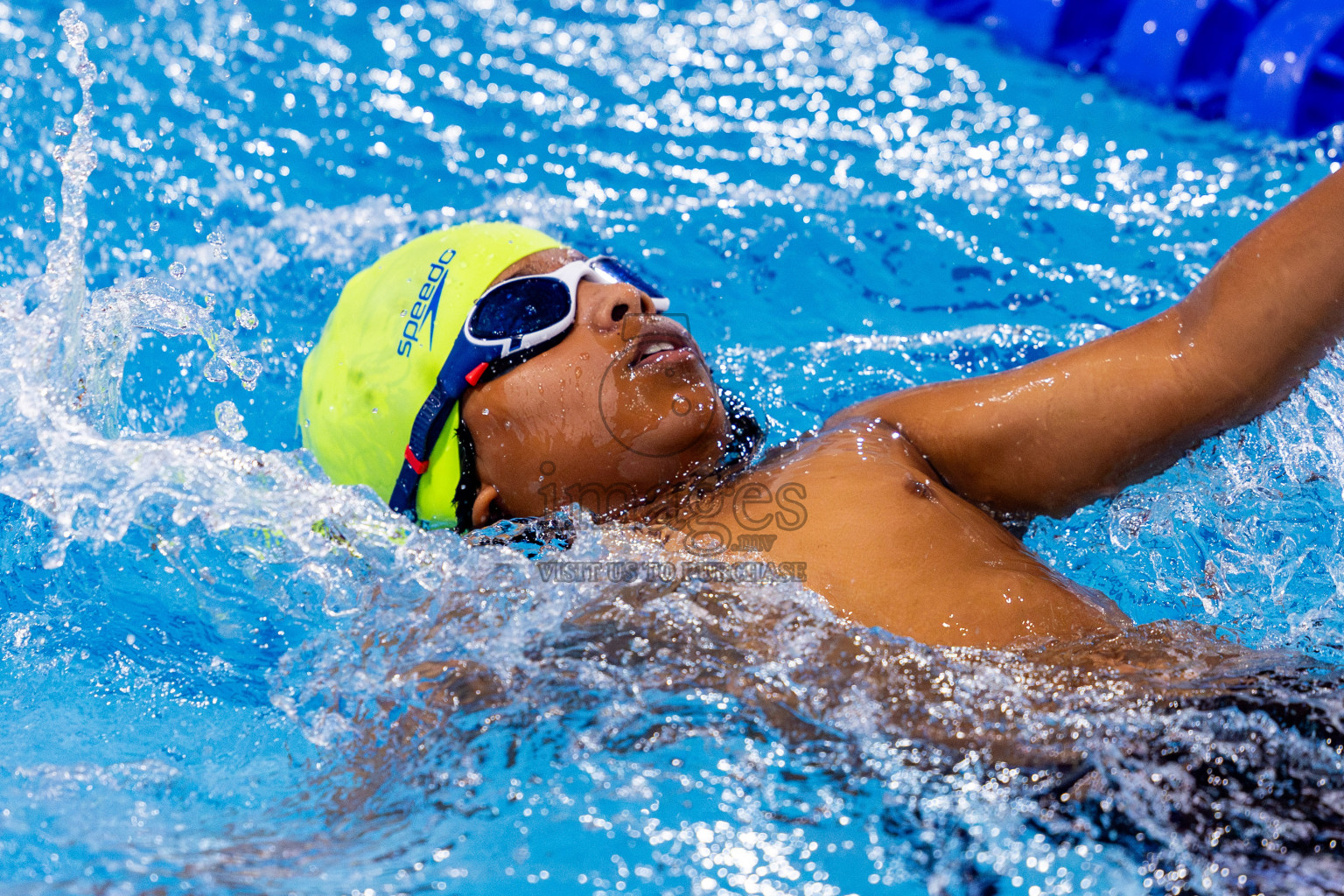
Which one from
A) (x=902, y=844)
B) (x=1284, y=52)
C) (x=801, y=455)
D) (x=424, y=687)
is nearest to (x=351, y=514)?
(x=424, y=687)

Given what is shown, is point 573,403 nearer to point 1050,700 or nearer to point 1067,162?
point 1050,700

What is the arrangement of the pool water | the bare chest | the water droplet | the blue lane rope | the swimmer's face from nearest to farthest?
the pool water < the bare chest < the swimmer's face < the water droplet < the blue lane rope

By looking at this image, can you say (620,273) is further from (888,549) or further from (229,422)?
(229,422)

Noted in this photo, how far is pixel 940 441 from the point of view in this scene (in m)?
2.42

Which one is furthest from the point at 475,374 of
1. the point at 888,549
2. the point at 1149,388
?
the point at 1149,388

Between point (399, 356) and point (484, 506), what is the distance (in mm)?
353

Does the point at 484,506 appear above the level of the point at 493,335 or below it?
below

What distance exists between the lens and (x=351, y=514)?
86.7 inches

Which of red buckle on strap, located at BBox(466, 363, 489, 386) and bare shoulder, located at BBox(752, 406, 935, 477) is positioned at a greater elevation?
red buckle on strap, located at BBox(466, 363, 489, 386)

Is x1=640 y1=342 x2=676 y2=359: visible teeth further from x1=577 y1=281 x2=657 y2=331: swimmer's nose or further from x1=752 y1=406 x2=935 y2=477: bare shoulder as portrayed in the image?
x1=752 y1=406 x2=935 y2=477: bare shoulder

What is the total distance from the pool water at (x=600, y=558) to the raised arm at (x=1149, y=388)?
7.2 inches

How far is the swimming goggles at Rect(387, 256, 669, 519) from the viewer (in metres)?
2.24

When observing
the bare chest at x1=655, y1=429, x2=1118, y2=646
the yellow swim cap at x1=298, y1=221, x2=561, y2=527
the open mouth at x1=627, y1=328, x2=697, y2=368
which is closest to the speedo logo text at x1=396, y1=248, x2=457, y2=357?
the yellow swim cap at x1=298, y1=221, x2=561, y2=527

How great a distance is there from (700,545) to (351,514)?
2.27 feet
